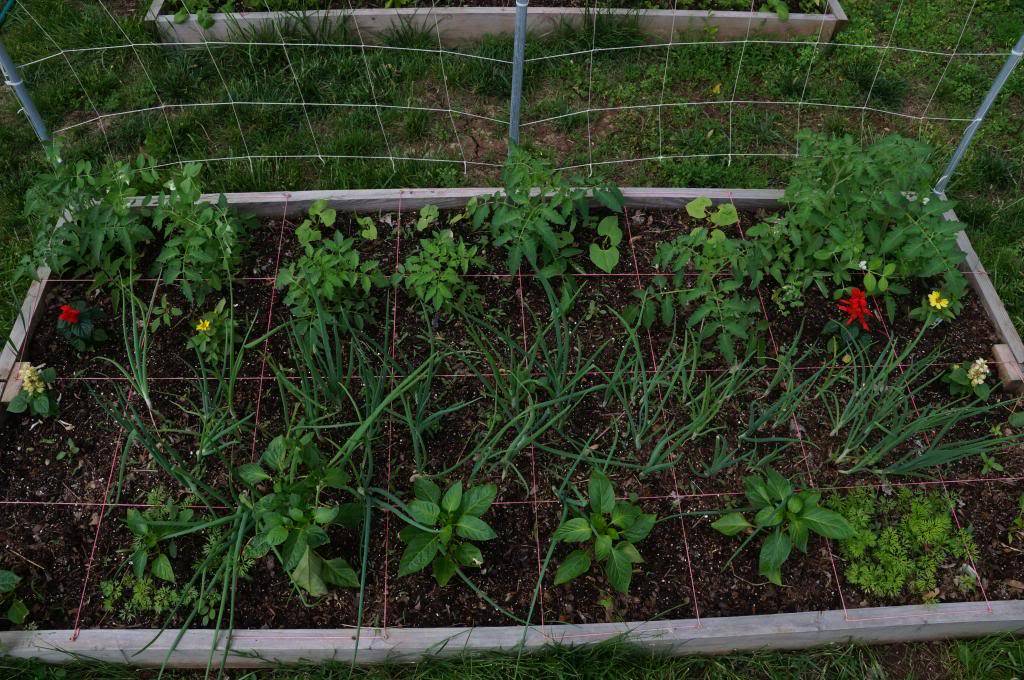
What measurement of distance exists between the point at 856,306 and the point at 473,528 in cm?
160

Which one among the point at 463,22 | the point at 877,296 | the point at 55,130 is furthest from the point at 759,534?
the point at 55,130

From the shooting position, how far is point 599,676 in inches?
88.5

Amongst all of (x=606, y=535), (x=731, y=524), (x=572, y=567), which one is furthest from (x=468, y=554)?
(x=731, y=524)

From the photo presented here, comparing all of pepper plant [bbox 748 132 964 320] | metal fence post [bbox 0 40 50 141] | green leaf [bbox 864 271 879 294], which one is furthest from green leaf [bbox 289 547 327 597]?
green leaf [bbox 864 271 879 294]

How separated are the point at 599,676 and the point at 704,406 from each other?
34.2 inches

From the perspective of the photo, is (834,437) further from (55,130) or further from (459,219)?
(55,130)

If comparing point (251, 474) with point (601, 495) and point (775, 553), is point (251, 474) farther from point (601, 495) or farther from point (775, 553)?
point (775, 553)

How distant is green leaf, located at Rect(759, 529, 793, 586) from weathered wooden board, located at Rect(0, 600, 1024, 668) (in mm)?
122

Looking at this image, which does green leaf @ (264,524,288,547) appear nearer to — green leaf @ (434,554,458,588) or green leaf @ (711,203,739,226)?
green leaf @ (434,554,458,588)

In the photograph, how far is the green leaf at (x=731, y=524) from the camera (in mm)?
2273

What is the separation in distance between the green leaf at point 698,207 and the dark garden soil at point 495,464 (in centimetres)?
25

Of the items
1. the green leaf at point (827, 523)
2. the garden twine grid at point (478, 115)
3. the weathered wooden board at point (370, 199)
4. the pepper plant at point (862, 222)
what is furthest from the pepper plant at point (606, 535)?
the garden twine grid at point (478, 115)

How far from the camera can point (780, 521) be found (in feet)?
7.35

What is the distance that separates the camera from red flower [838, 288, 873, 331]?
2.71m
